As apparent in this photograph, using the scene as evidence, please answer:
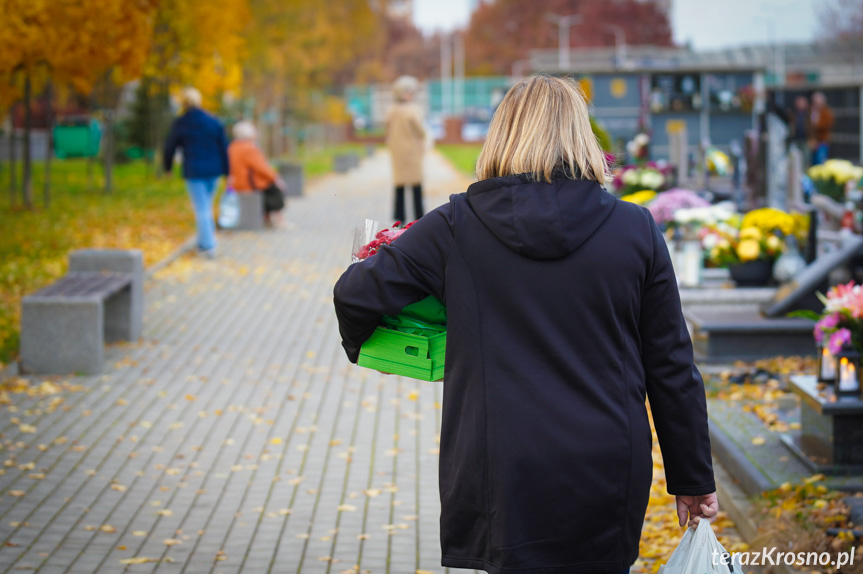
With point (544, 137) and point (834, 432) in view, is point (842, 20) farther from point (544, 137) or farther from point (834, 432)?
point (544, 137)

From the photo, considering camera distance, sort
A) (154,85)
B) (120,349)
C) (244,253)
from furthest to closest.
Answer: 1. (154,85)
2. (244,253)
3. (120,349)

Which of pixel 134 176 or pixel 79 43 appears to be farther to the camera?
pixel 134 176

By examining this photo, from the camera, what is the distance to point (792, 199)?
508 inches

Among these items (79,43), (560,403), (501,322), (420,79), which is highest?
(420,79)

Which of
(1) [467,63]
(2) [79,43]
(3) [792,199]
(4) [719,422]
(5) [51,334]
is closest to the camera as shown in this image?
(4) [719,422]

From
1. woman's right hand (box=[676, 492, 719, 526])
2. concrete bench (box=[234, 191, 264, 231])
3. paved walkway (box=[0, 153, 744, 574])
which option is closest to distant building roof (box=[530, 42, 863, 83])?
concrete bench (box=[234, 191, 264, 231])

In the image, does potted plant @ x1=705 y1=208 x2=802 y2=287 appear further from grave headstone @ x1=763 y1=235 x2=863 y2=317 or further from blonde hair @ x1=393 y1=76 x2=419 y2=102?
blonde hair @ x1=393 y1=76 x2=419 y2=102

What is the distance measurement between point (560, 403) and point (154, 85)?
2368cm

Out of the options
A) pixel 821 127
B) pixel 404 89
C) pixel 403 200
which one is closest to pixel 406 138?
pixel 404 89

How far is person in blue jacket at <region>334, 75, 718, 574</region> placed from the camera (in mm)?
2547

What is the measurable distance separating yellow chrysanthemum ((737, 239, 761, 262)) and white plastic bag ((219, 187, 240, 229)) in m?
9.16

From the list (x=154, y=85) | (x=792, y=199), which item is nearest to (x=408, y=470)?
(x=792, y=199)

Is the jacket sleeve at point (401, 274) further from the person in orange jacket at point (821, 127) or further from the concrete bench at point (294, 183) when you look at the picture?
the person in orange jacket at point (821, 127)

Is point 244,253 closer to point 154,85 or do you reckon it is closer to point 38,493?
point 38,493
